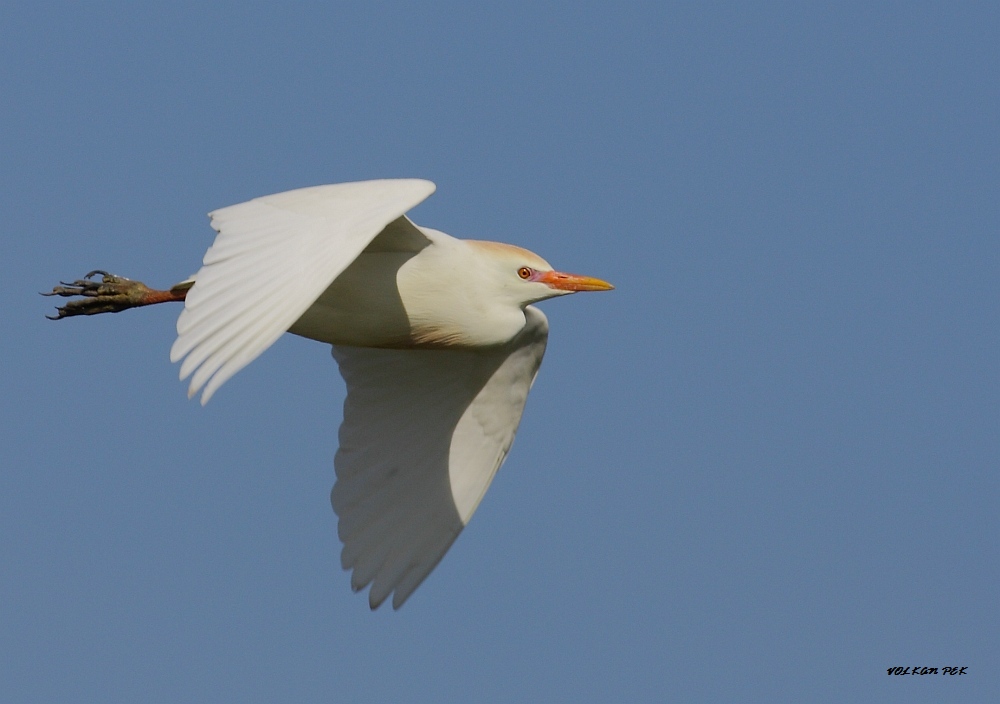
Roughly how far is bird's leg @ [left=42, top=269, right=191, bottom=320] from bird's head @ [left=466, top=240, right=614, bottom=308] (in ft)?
8.74

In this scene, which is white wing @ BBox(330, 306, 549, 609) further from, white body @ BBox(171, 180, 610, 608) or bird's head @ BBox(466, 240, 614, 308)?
bird's head @ BBox(466, 240, 614, 308)

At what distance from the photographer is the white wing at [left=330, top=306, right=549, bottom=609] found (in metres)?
12.6

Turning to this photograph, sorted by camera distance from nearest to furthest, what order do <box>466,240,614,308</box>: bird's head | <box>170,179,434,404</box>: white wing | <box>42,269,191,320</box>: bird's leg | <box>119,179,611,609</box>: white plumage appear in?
<box>170,179,434,404</box>: white wing < <box>119,179,611,609</box>: white plumage < <box>466,240,614,308</box>: bird's head < <box>42,269,191,320</box>: bird's leg

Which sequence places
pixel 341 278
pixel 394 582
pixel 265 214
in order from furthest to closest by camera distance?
pixel 394 582 → pixel 341 278 → pixel 265 214

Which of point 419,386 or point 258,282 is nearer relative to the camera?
point 258,282

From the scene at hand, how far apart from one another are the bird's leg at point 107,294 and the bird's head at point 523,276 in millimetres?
2664

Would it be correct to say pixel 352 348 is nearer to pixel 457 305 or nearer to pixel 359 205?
pixel 457 305

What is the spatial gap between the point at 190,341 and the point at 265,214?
4.88 ft

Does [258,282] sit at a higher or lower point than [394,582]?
higher

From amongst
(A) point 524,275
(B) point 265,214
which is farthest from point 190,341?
(A) point 524,275

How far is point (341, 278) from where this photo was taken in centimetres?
1082

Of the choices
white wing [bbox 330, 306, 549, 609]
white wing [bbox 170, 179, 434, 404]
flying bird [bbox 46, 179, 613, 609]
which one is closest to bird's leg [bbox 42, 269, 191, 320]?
flying bird [bbox 46, 179, 613, 609]

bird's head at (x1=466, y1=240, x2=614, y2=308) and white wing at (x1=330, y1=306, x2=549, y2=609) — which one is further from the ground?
bird's head at (x1=466, y1=240, x2=614, y2=308)

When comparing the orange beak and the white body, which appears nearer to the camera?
the white body
